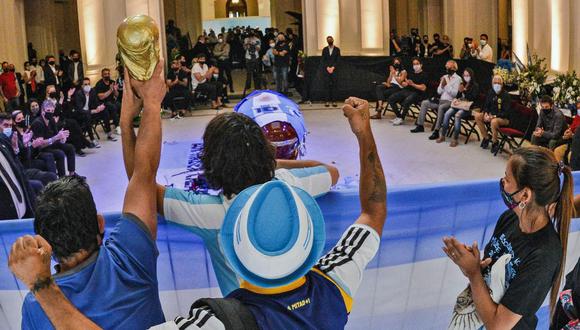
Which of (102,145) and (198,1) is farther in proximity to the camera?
(198,1)

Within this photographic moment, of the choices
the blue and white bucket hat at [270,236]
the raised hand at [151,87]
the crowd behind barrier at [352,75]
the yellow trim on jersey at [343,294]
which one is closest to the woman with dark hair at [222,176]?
the raised hand at [151,87]

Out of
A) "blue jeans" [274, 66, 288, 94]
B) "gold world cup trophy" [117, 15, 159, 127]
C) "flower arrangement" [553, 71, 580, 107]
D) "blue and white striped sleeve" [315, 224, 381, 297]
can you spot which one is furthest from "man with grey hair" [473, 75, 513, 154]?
"gold world cup trophy" [117, 15, 159, 127]

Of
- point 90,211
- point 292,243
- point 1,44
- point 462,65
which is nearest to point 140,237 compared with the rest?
point 90,211

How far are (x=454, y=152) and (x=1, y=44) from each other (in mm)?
14100

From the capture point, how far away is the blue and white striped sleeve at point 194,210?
9.68 feet

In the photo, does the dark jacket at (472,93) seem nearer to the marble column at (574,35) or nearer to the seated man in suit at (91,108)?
the marble column at (574,35)

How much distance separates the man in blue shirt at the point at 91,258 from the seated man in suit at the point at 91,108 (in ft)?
46.4

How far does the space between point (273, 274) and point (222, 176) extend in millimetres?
740

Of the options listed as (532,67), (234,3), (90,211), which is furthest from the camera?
(234,3)

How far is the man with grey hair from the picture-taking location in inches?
548

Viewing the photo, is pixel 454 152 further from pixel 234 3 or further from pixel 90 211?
pixel 234 3

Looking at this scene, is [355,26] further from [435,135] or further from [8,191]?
[8,191]

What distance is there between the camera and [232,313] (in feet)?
7.10

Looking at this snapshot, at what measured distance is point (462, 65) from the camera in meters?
18.9
